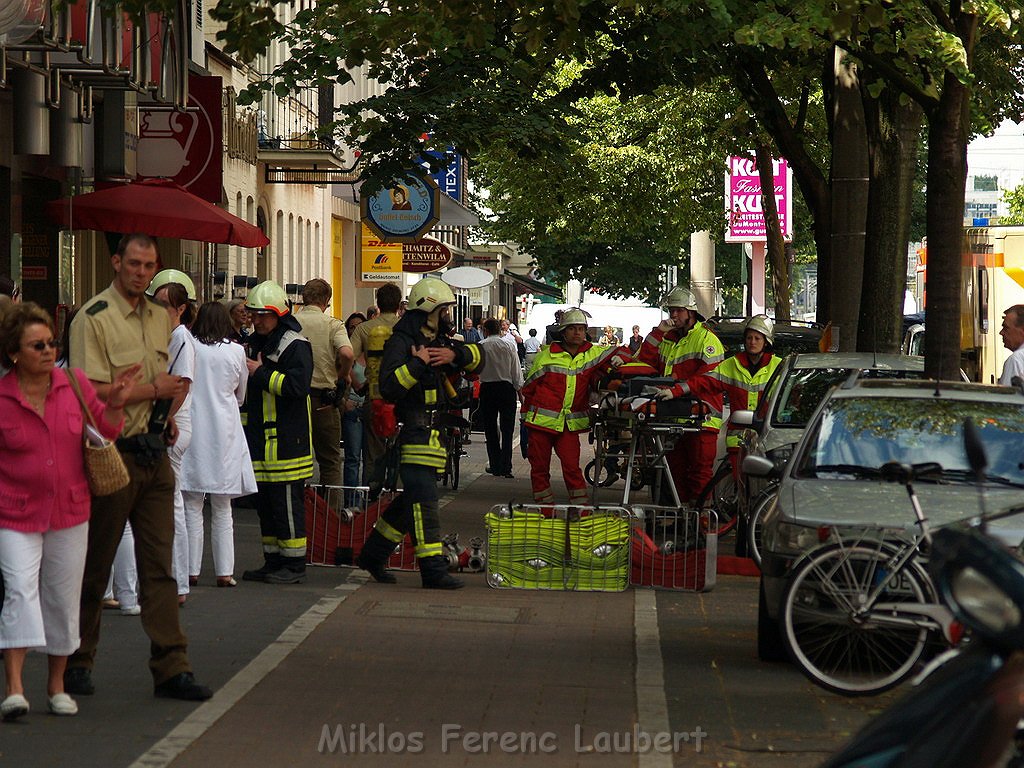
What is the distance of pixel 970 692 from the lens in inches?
139

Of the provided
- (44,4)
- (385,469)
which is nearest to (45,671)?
(44,4)

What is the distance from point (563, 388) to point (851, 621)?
272 inches

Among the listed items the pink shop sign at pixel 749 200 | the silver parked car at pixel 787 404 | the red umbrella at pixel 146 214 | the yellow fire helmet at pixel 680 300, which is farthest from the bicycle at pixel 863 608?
the pink shop sign at pixel 749 200

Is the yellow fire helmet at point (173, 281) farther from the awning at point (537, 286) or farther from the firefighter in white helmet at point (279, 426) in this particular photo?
the awning at point (537, 286)

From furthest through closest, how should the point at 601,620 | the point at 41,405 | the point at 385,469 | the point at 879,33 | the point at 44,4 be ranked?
1. the point at 385,469
2. the point at 879,33
3. the point at 44,4
4. the point at 601,620
5. the point at 41,405

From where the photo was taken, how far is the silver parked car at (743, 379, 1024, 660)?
8.73 m

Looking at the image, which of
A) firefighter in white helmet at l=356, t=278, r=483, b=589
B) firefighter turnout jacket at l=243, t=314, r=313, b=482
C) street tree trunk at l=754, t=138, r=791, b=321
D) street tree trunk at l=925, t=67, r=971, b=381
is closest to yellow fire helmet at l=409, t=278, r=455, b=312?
firefighter in white helmet at l=356, t=278, r=483, b=589

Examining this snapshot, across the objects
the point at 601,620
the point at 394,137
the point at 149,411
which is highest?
the point at 394,137

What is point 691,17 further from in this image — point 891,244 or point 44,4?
point 44,4

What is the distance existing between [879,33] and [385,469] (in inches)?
208

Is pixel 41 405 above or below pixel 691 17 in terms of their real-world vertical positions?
below

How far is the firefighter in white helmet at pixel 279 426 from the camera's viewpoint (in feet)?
37.3

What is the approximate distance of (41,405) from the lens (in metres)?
7.20

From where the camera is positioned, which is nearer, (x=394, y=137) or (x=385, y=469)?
(x=385, y=469)
